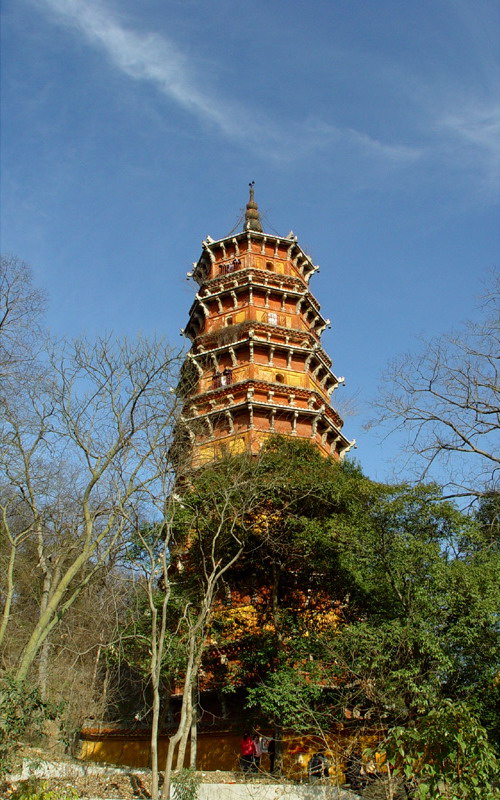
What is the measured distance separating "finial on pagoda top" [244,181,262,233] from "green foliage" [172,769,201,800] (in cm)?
2148

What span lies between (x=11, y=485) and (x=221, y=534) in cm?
517

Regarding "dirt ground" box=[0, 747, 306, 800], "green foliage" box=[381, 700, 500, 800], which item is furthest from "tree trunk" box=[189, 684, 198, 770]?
"green foliage" box=[381, 700, 500, 800]

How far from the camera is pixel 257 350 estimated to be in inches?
902

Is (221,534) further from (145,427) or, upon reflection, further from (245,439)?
A: (245,439)

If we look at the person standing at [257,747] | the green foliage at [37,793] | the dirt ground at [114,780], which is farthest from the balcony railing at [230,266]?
the green foliage at [37,793]

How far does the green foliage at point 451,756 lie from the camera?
21.0 feet

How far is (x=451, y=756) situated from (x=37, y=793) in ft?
18.4

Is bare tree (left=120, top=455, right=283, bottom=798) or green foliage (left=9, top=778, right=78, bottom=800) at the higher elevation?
bare tree (left=120, top=455, right=283, bottom=798)

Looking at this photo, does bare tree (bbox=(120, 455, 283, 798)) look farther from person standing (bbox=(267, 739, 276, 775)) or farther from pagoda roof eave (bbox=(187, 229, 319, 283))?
pagoda roof eave (bbox=(187, 229, 319, 283))

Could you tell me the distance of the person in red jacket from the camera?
43.9ft

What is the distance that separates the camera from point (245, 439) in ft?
66.9

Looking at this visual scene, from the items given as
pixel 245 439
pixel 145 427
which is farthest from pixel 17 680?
pixel 245 439

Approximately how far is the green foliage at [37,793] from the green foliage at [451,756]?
4.46m

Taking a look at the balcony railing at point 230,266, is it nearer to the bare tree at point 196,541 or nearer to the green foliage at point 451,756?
the bare tree at point 196,541
